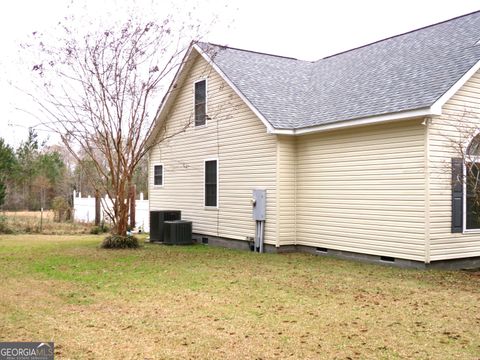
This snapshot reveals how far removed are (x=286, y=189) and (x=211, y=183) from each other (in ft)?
10.6

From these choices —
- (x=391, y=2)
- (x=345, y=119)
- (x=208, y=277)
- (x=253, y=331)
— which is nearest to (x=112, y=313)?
(x=253, y=331)

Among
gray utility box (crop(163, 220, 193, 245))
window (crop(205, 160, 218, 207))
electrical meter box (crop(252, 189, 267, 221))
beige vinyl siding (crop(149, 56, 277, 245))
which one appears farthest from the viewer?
gray utility box (crop(163, 220, 193, 245))

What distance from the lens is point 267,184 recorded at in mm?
12977

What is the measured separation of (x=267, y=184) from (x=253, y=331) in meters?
7.59

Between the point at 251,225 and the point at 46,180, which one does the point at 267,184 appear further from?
the point at 46,180

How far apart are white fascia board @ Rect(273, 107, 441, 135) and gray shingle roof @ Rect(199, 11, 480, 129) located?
0.29 feet

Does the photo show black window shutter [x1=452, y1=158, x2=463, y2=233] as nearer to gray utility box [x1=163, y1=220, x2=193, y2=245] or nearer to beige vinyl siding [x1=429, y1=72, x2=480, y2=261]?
→ beige vinyl siding [x1=429, y1=72, x2=480, y2=261]

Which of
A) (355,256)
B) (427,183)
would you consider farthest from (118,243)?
(427,183)

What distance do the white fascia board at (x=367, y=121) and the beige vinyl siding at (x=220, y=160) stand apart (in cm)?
72

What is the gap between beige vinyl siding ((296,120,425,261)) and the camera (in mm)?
10039

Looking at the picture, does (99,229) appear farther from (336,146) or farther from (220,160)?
→ (336,146)

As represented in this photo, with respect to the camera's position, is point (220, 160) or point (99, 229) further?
point (99, 229)

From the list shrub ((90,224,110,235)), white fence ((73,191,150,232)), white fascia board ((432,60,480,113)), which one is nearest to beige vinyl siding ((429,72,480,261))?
white fascia board ((432,60,480,113))

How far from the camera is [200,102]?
52.6 feet
